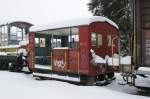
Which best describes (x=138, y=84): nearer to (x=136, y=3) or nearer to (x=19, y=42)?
(x=136, y=3)

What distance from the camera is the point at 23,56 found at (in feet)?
68.3

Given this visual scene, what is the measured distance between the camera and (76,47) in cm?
1438

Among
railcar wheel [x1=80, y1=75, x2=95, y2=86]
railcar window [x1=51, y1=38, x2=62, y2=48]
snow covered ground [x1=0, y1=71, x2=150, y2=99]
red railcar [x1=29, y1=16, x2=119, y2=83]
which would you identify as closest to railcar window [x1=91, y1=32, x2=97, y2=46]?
red railcar [x1=29, y1=16, x2=119, y2=83]

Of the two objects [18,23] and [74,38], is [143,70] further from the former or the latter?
[18,23]

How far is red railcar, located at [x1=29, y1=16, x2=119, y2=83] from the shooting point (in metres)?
13.8

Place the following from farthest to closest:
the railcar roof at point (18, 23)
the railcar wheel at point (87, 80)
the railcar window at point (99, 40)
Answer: the railcar roof at point (18, 23)
the railcar window at point (99, 40)
the railcar wheel at point (87, 80)

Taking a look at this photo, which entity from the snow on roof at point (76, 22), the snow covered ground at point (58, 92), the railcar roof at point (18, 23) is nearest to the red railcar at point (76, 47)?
the snow on roof at point (76, 22)

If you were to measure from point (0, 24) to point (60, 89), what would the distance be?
12962 mm

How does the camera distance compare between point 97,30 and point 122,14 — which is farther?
point 122,14

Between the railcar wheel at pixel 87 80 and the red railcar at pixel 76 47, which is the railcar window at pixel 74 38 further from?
the railcar wheel at pixel 87 80

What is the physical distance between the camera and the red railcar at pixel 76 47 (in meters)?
13.8

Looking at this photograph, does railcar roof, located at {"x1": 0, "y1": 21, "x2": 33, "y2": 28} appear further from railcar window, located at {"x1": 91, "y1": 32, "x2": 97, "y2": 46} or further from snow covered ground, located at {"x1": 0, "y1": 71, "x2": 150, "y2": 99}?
snow covered ground, located at {"x1": 0, "y1": 71, "x2": 150, "y2": 99}

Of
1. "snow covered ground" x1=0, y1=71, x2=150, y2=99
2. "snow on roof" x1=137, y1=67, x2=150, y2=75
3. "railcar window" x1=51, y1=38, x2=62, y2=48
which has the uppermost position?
"railcar window" x1=51, y1=38, x2=62, y2=48

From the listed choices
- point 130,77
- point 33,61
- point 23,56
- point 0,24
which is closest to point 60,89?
point 130,77
